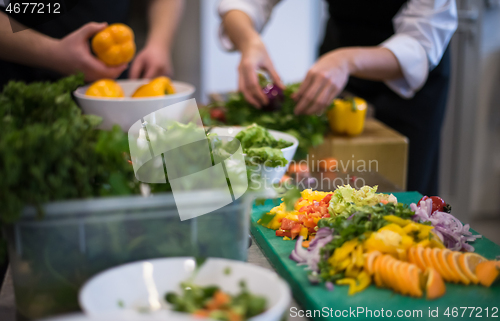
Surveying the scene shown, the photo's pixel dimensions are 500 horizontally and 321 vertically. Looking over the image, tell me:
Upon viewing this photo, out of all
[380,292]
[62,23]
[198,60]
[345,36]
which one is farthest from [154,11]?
[380,292]

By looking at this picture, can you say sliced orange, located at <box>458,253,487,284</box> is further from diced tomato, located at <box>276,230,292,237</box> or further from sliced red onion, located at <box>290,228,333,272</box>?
diced tomato, located at <box>276,230,292,237</box>

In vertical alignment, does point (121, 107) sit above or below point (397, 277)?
above

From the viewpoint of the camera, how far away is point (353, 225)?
75cm

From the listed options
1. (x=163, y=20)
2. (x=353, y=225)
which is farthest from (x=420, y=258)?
(x=163, y=20)

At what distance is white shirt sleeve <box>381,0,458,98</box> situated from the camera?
1.56m

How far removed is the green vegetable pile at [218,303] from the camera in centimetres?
49

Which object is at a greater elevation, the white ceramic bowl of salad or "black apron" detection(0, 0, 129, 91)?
"black apron" detection(0, 0, 129, 91)

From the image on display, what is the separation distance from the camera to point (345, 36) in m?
2.06

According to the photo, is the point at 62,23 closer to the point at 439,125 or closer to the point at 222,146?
the point at 222,146

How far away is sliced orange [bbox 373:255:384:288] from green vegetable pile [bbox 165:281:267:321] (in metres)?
0.24

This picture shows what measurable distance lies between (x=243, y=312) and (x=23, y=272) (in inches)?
12.4

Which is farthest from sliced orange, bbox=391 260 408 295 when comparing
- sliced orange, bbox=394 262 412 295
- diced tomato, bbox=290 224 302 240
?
diced tomato, bbox=290 224 302 240

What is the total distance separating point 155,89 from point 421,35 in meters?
0.95

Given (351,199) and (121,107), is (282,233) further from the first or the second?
(121,107)
